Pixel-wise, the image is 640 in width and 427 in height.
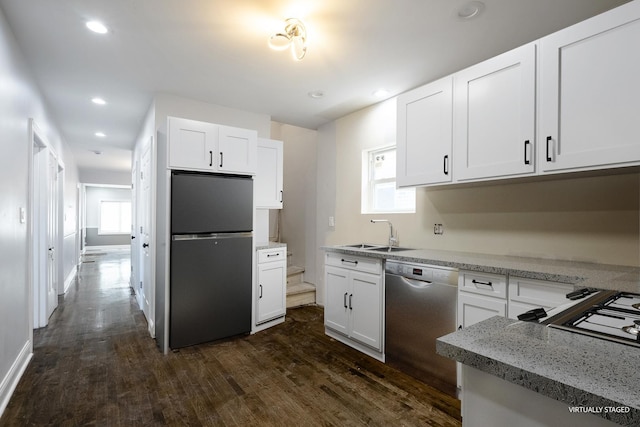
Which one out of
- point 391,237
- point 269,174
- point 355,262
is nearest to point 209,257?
point 269,174

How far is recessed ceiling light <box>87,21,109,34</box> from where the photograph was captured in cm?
215

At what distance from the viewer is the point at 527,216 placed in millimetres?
2342

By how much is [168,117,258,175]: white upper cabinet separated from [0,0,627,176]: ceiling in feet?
1.49

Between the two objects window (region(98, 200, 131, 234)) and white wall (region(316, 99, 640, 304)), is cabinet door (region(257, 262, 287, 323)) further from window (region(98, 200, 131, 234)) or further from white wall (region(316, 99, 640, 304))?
window (region(98, 200, 131, 234))

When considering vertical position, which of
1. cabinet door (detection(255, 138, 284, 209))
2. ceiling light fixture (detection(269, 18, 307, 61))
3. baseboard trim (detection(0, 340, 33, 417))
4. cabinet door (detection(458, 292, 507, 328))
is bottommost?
baseboard trim (detection(0, 340, 33, 417))

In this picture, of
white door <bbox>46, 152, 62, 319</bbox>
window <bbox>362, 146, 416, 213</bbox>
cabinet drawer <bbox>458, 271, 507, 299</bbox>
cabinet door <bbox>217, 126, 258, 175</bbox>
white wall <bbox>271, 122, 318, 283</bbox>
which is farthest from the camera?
white wall <bbox>271, 122, 318, 283</bbox>

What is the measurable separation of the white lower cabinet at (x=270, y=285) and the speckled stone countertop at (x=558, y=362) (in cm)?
285

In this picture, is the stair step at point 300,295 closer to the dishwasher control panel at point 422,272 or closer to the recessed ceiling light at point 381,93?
the dishwasher control panel at point 422,272

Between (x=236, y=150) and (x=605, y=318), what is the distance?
9.97 feet

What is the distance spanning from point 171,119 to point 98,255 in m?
9.59

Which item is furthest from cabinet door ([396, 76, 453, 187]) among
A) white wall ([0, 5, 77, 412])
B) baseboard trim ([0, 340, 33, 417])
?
baseboard trim ([0, 340, 33, 417])

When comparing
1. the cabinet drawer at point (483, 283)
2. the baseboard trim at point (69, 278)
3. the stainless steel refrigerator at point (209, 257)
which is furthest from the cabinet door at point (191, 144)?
the baseboard trim at point (69, 278)

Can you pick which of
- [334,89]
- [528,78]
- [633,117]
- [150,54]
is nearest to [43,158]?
[150,54]

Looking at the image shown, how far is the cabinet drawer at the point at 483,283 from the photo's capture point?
1.92 metres
